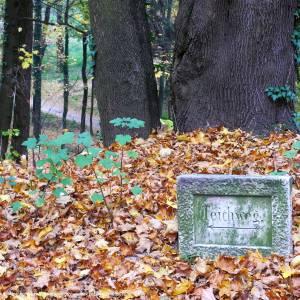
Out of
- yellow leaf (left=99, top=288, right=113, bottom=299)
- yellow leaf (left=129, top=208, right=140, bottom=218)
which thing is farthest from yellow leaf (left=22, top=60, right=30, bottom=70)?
yellow leaf (left=99, top=288, right=113, bottom=299)

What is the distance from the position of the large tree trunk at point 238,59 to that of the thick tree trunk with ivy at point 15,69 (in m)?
5.60

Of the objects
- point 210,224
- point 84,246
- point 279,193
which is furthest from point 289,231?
point 84,246

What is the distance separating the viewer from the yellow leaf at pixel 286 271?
155 inches

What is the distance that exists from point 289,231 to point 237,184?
0.53 meters

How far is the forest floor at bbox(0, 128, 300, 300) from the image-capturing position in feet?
13.2

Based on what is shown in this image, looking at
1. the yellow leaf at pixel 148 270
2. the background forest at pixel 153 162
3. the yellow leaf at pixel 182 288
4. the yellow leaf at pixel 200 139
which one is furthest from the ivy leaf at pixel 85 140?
the yellow leaf at pixel 200 139

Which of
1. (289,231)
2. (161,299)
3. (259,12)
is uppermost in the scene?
(259,12)

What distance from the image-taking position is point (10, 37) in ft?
42.5

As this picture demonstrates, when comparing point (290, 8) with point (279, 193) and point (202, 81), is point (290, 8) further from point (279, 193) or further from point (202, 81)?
point (279, 193)

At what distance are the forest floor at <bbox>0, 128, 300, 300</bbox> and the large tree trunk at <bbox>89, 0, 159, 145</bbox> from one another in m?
2.19

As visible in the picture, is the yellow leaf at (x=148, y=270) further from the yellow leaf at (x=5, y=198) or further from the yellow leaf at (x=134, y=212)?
the yellow leaf at (x=5, y=198)

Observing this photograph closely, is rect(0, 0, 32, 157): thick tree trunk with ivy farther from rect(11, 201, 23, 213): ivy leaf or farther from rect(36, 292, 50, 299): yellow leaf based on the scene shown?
rect(36, 292, 50, 299): yellow leaf

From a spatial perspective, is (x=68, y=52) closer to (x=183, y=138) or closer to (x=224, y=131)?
(x=183, y=138)

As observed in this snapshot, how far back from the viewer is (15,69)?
42.6 ft
